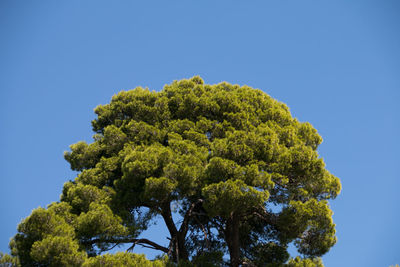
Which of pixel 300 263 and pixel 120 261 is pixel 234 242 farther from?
pixel 120 261

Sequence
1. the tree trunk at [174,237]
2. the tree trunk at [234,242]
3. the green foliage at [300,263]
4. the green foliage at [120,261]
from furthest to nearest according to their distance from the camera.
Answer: the tree trunk at [174,237]
the tree trunk at [234,242]
the green foliage at [300,263]
the green foliage at [120,261]

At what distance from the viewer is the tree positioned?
1134 centimetres

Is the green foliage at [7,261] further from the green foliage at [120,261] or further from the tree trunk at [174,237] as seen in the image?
the tree trunk at [174,237]

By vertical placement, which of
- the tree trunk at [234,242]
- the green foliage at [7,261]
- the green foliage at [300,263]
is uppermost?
the tree trunk at [234,242]

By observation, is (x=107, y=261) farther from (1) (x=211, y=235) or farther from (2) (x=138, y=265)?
(1) (x=211, y=235)

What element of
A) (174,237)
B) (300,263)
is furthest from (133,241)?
(300,263)

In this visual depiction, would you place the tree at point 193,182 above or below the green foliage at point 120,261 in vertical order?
above

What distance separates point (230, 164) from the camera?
11672 mm

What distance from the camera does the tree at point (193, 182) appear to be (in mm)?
11336

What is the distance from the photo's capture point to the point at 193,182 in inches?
474

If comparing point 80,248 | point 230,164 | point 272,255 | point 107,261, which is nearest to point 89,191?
point 80,248

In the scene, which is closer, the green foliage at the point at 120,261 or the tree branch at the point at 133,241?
the green foliage at the point at 120,261

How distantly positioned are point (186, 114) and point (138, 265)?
6.12 meters

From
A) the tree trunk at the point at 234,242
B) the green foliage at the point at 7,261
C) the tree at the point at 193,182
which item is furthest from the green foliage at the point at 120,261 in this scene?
the tree trunk at the point at 234,242
